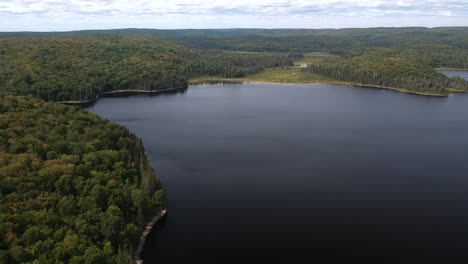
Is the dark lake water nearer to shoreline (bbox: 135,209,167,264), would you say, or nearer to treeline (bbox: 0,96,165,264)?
shoreline (bbox: 135,209,167,264)

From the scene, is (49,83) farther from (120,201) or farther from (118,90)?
(120,201)

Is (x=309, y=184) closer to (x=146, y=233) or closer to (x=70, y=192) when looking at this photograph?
(x=146, y=233)

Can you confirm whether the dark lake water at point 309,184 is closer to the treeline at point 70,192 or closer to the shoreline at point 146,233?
the shoreline at point 146,233

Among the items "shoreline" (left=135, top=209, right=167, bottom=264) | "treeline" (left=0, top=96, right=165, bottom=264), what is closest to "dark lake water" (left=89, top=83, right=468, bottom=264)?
"shoreline" (left=135, top=209, right=167, bottom=264)

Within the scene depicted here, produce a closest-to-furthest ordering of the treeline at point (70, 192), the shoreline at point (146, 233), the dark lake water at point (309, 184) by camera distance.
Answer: the treeline at point (70, 192) → the shoreline at point (146, 233) → the dark lake water at point (309, 184)

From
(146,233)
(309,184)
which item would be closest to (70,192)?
(146,233)

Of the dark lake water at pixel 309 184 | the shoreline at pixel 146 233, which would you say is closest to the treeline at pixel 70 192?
the shoreline at pixel 146 233

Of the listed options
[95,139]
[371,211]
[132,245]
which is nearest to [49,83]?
[95,139]
